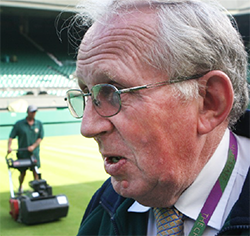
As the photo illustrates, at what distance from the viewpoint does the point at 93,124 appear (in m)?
1.15

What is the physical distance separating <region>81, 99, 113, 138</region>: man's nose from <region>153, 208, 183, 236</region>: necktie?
1.20 feet

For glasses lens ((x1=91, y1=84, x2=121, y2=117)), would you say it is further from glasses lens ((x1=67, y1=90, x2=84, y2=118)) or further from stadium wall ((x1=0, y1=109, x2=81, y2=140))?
stadium wall ((x1=0, y1=109, x2=81, y2=140))

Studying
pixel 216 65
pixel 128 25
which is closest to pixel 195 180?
pixel 216 65

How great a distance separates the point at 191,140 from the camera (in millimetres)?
1156

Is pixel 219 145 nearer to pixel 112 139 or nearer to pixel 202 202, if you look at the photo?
pixel 202 202

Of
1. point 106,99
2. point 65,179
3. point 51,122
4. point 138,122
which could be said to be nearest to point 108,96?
point 106,99

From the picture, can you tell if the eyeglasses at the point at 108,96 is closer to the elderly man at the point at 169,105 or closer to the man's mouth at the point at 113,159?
the elderly man at the point at 169,105

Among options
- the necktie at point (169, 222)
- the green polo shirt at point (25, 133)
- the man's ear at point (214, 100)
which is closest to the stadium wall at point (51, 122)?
the green polo shirt at point (25, 133)

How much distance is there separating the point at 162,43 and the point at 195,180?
46 cm

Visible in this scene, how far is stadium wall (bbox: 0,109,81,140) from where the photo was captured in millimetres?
15875

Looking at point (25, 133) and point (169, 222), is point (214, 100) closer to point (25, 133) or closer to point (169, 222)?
point (169, 222)

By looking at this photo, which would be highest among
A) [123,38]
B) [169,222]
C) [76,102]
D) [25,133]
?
[123,38]

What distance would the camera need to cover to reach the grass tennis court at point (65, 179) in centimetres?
525

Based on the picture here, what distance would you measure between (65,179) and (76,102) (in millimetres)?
7239
